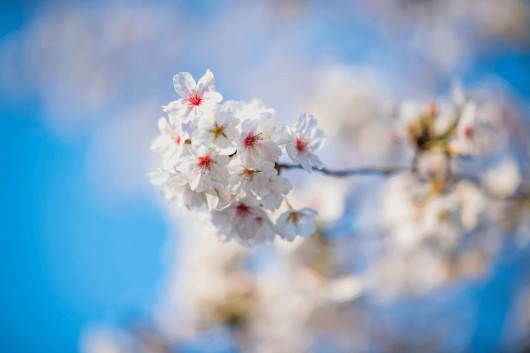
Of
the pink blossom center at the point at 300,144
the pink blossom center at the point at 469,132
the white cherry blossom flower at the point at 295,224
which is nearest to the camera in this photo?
the pink blossom center at the point at 300,144

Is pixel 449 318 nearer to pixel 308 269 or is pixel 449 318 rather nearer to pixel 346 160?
pixel 346 160

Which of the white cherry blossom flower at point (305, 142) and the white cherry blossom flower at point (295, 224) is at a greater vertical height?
the white cherry blossom flower at point (305, 142)

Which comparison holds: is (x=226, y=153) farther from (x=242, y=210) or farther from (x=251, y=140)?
(x=242, y=210)

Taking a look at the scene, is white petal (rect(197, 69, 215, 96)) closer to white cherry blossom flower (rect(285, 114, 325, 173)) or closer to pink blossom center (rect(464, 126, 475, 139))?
white cherry blossom flower (rect(285, 114, 325, 173))

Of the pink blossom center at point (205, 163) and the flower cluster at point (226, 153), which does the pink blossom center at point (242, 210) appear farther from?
the pink blossom center at point (205, 163)

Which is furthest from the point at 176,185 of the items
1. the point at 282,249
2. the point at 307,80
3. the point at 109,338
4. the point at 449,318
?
the point at 307,80

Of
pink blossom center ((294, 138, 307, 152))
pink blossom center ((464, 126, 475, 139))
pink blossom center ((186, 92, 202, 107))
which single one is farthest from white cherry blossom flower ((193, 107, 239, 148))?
pink blossom center ((464, 126, 475, 139))

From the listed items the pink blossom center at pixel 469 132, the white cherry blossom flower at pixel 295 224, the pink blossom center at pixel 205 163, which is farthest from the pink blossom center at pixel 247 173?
the pink blossom center at pixel 469 132
